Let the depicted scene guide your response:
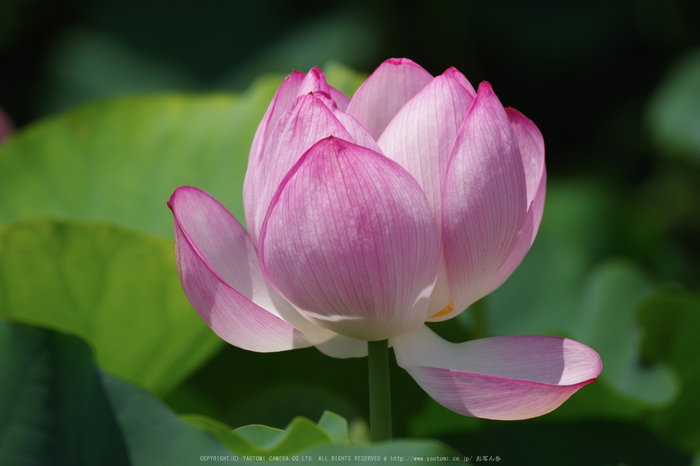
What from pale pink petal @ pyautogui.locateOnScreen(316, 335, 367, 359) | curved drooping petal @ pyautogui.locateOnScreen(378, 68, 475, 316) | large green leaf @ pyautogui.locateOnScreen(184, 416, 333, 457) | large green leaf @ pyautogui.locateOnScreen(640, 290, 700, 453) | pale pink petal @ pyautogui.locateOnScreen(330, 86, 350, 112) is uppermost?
pale pink petal @ pyautogui.locateOnScreen(330, 86, 350, 112)

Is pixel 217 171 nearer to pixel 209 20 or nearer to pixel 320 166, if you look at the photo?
pixel 320 166

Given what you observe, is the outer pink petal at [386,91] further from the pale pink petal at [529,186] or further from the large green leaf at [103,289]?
the large green leaf at [103,289]

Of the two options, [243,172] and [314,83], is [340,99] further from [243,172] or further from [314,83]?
[243,172]

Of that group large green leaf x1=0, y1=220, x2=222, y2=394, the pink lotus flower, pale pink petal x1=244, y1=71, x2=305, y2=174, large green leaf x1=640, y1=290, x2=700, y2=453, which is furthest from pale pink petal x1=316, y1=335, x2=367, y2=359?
large green leaf x1=640, y1=290, x2=700, y2=453

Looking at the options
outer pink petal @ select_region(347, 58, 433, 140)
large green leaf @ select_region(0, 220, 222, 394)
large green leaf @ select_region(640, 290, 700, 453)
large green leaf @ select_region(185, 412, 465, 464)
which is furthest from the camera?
large green leaf @ select_region(640, 290, 700, 453)

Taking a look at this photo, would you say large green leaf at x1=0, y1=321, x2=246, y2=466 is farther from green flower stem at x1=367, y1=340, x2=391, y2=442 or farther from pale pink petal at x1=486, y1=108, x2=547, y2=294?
pale pink petal at x1=486, y1=108, x2=547, y2=294

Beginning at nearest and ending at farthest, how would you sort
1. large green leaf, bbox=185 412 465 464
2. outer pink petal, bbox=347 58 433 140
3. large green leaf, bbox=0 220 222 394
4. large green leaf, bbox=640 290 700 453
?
large green leaf, bbox=185 412 465 464, outer pink petal, bbox=347 58 433 140, large green leaf, bbox=0 220 222 394, large green leaf, bbox=640 290 700 453

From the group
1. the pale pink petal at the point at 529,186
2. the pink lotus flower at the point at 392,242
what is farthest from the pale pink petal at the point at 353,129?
the pale pink petal at the point at 529,186
